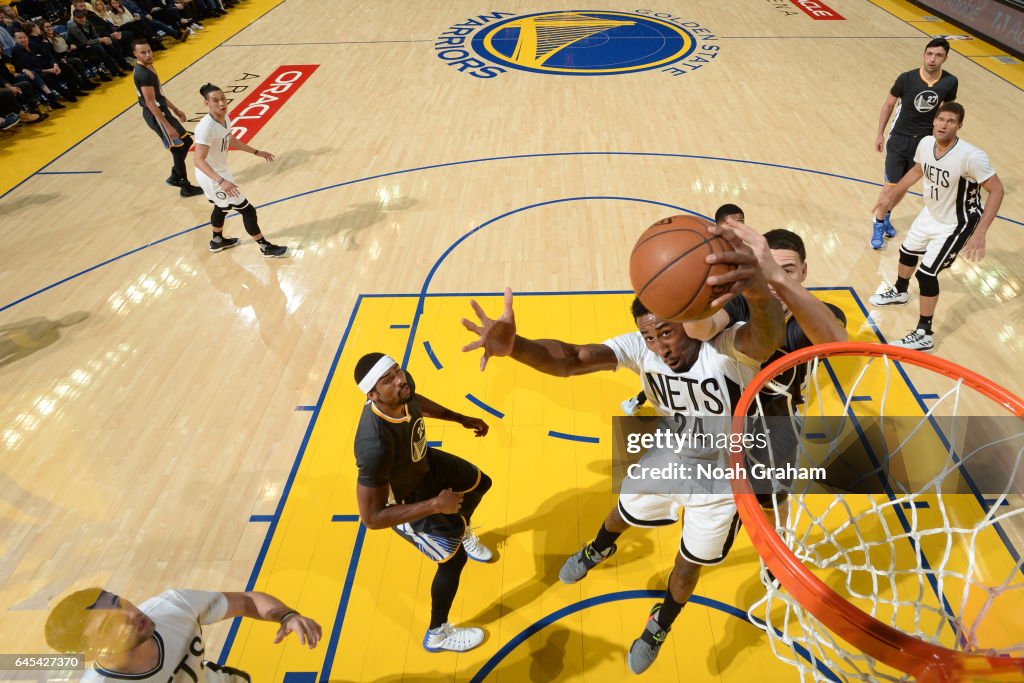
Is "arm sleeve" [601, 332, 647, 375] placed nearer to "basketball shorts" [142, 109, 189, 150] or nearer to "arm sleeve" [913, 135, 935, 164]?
"arm sleeve" [913, 135, 935, 164]

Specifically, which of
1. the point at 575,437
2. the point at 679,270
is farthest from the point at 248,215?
the point at 679,270

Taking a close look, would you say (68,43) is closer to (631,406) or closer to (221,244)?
(221,244)

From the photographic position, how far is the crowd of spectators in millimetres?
9617

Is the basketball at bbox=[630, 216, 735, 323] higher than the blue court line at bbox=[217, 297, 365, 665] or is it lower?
higher

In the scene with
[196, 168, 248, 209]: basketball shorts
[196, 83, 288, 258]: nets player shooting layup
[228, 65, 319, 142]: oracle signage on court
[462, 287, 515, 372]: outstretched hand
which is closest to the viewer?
[462, 287, 515, 372]: outstretched hand

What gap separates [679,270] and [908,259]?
3893mm

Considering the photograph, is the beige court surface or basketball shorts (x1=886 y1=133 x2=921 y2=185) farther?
basketball shorts (x1=886 y1=133 x2=921 y2=185)

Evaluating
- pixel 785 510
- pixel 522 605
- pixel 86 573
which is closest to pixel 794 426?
pixel 785 510

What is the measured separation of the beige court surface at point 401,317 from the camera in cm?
351

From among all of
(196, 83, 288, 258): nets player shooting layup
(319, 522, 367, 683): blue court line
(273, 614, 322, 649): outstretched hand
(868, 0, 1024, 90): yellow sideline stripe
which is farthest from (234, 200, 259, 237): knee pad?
(868, 0, 1024, 90): yellow sideline stripe

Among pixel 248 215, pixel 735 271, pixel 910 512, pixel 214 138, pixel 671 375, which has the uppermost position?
pixel 735 271

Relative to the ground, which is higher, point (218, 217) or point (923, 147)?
point (923, 147)

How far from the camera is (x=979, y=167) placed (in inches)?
172

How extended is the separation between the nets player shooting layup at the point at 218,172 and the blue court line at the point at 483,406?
2.90m
